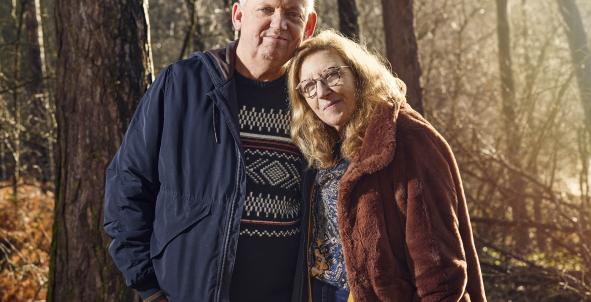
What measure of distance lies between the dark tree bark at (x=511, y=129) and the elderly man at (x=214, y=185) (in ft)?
20.9

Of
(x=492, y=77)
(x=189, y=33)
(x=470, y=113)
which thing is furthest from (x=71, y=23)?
(x=492, y=77)

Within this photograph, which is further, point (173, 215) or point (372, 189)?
point (173, 215)

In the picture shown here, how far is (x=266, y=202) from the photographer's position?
311 centimetres

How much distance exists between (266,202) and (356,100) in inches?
23.3

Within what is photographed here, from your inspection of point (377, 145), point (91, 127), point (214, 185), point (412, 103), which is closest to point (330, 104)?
point (377, 145)

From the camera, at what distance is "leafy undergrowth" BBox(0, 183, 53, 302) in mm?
9266

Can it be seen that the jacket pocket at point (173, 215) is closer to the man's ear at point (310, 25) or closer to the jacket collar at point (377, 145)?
the jacket collar at point (377, 145)

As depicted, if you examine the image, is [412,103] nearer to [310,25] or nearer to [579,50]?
[579,50]

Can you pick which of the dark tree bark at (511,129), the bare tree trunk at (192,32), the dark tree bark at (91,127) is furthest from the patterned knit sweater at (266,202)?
the bare tree trunk at (192,32)

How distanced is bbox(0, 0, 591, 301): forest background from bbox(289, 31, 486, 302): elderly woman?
1.99 metres

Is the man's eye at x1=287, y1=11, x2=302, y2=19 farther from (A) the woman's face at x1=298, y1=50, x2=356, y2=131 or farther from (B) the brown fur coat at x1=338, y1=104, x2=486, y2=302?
(B) the brown fur coat at x1=338, y1=104, x2=486, y2=302

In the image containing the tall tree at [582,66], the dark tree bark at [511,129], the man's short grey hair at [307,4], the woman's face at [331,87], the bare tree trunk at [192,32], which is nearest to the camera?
the woman's face at [331,87]

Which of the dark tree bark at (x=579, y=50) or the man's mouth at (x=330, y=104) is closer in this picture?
the man's mouth at (x=330, y=104)

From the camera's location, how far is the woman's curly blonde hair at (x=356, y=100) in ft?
9.81
